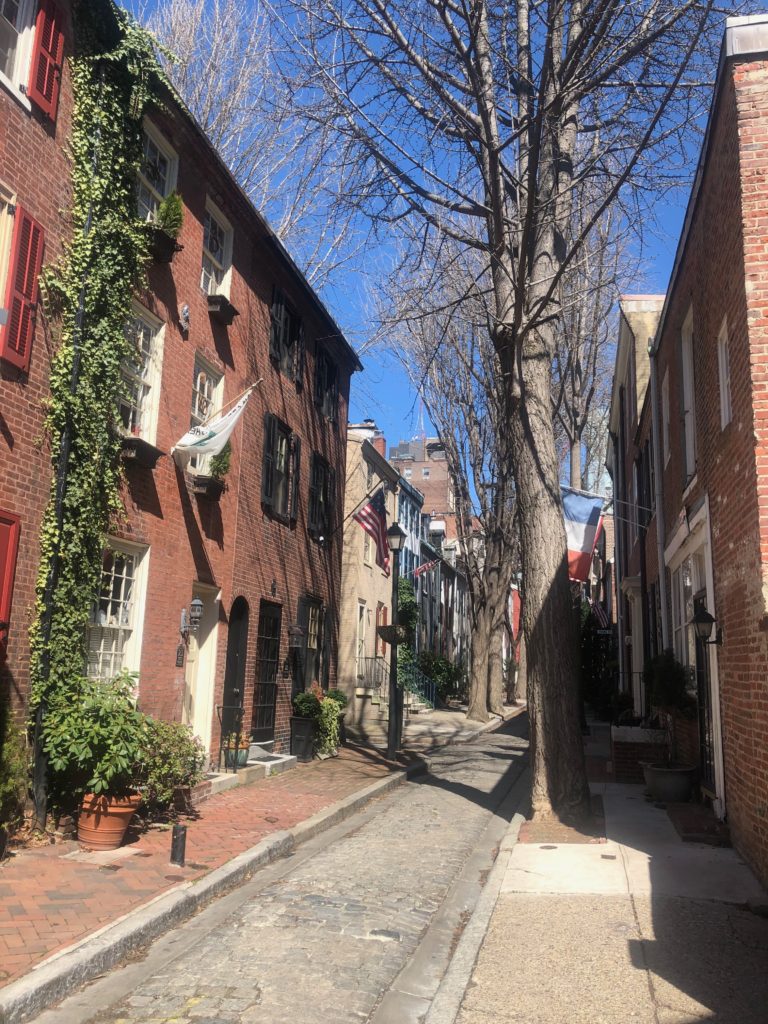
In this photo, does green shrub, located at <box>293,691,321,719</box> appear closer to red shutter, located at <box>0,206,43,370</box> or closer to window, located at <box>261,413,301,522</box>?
window, located at <box>261,413,301,522</box>

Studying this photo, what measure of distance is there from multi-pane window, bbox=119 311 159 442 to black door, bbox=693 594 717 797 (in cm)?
680

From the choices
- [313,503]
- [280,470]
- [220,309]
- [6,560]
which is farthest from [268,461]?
[6,560]

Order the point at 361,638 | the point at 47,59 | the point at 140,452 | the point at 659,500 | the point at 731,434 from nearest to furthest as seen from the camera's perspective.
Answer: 1. the point at 731,434
2. the point at 47,59
3. the point at 140,452
4. the point at 659,500
5. the point at 361,638

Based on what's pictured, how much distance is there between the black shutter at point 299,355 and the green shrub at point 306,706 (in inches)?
232

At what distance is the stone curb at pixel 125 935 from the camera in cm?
437

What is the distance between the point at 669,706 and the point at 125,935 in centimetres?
752

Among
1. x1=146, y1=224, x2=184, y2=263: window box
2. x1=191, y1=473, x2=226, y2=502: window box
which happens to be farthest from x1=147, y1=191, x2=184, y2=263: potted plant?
x1=191, y1=473, x2=226, y2=502: window box

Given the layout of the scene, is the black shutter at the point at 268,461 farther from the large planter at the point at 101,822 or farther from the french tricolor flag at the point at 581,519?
the large planter at the point at 101,822

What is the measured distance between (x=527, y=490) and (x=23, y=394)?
5592mm

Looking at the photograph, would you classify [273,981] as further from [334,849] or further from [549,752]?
[549,752]

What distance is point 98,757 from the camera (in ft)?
25.3

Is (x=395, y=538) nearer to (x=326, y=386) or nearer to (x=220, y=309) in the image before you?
(x=326, y=386)

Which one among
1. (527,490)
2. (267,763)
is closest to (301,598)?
(267,763)

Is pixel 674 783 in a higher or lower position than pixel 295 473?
lower
